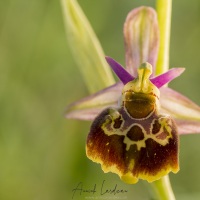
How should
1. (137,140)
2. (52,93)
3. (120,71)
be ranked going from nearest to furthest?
(137,140)
(120,71)
(52,93)

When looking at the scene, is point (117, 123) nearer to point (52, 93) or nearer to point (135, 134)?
point (135, 134)

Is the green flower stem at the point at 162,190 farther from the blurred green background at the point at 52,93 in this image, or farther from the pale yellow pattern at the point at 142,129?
the blurred green background at the point at 52,93

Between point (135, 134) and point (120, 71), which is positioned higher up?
point (120, 71)

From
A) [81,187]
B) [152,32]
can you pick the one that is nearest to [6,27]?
[81,187]
